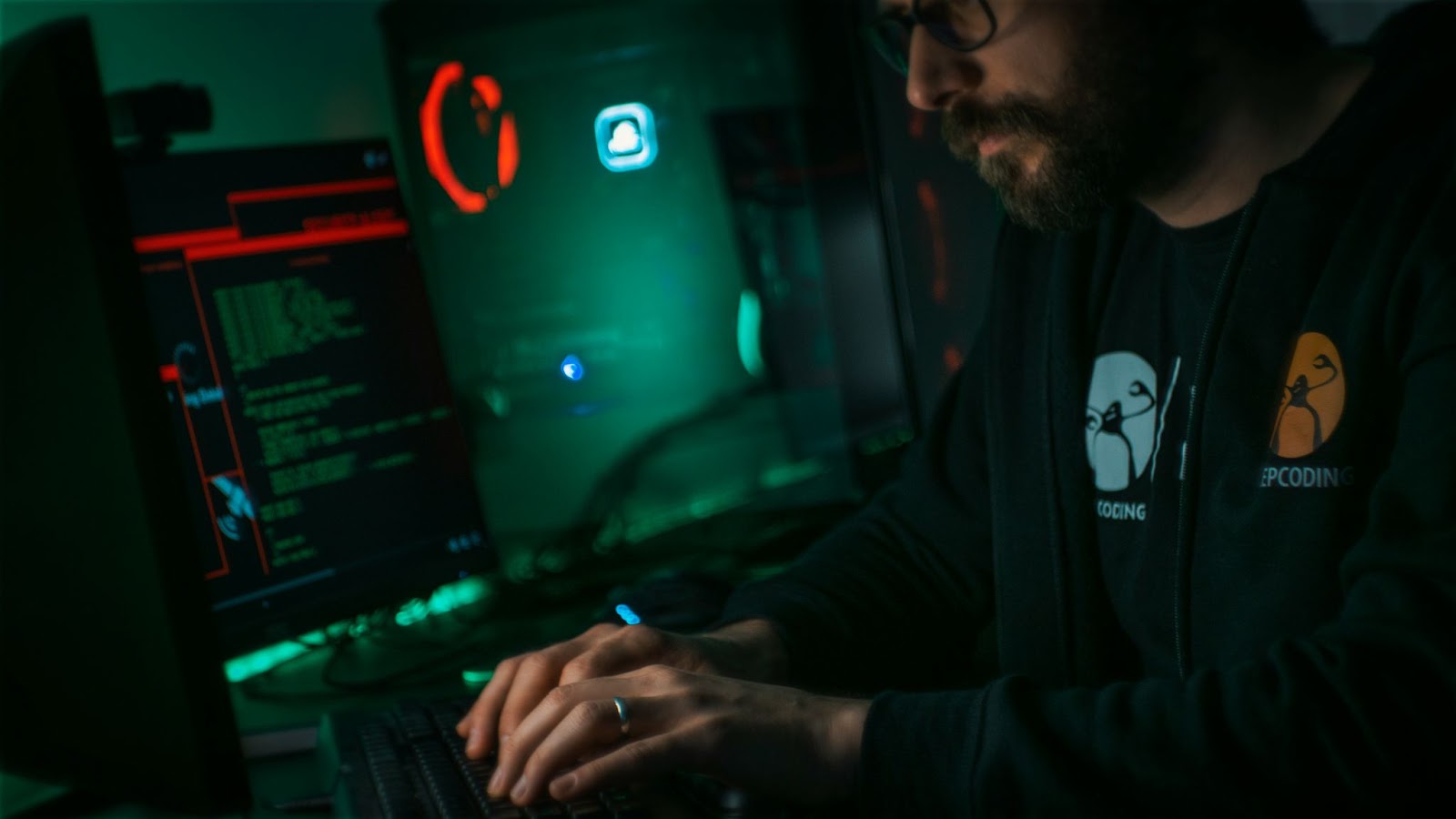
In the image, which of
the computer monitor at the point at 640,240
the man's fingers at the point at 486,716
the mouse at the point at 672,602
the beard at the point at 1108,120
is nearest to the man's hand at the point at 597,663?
the man's fingers at the point at 486,716

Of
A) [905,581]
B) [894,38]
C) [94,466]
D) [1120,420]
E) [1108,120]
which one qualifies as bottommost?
[905,581]

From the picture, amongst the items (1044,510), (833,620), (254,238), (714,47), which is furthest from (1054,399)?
(714,47)

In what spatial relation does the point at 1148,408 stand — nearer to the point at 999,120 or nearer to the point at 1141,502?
the point at 1141,502

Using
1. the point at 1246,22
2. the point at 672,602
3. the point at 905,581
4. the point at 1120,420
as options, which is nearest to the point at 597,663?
the point at 672,602

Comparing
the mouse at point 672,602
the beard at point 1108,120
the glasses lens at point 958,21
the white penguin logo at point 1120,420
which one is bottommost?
the mouse at point 672,602

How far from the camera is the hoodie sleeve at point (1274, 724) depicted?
674 mm

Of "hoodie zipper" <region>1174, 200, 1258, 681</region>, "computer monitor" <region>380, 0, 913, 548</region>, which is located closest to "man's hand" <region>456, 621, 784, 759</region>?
"hoodie zipper" <region>1174, 200, 1258, 681</region>

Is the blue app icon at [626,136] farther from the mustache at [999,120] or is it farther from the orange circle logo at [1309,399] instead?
the orange circle logo at [1309,399]

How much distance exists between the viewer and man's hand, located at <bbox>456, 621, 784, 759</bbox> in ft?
2.72

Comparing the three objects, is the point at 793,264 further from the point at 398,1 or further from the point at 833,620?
the point at 833,620

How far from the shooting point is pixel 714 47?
1.91m

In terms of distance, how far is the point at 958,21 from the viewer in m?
1.02

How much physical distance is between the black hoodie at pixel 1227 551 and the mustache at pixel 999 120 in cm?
16

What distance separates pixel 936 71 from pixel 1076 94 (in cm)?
11
